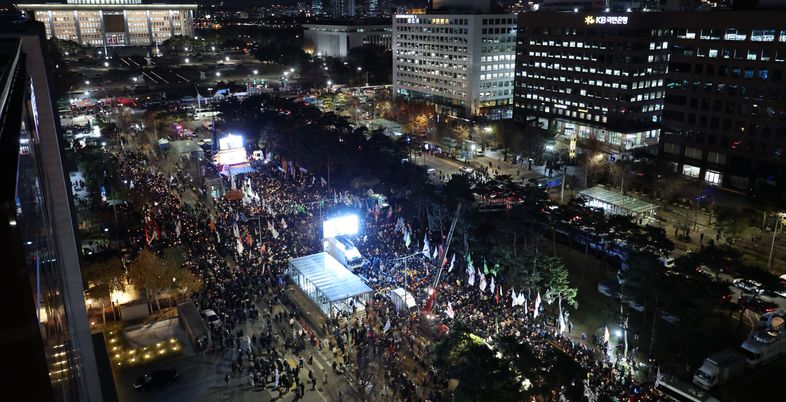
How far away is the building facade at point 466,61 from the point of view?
82000 mm

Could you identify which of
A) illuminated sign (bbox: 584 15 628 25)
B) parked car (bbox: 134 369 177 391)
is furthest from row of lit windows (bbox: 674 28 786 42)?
parked car (bbox: 134 369 177 391)

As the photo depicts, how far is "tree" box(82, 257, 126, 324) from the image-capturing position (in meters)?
26.0

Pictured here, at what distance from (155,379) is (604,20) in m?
57.5

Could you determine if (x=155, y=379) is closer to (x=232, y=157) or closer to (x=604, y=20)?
(x=232, y=157)

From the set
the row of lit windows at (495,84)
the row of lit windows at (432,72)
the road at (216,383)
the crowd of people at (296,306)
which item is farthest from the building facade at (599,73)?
the road at (216,383)

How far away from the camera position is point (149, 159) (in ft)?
180

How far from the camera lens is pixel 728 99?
4916 centimetres

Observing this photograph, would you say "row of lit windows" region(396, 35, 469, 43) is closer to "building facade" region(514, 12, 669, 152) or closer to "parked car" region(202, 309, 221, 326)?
"building facade" region(514, 12, 669, 152)

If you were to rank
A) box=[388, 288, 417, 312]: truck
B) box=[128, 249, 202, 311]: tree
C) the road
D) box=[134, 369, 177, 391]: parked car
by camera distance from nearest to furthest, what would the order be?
the road → box=[134, 369, 177, 391]: parked car → box=[128, 249, 202, 311]: tree → box=[388, 288, 417, 312]: truck

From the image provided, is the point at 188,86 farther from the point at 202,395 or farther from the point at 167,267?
the point at 202,395

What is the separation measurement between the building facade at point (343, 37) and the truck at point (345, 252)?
10822cm

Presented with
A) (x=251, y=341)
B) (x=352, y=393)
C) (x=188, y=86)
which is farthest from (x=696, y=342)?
(x=188, y=86)

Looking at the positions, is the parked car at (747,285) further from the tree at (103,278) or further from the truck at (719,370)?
the tree at (103,278)

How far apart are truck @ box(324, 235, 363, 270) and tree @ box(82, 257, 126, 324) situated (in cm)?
1087
